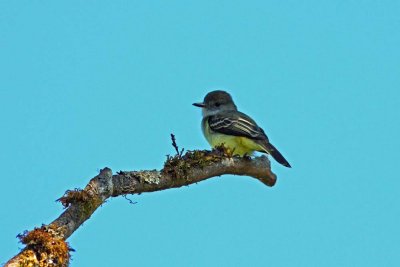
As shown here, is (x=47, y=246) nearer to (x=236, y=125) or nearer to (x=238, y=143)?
(x=238, y=143)

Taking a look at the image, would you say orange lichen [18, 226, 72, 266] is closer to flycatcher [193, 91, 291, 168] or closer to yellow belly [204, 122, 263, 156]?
flycatcher [193, 91, 291, 168]

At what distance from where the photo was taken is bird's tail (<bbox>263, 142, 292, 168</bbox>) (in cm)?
1386

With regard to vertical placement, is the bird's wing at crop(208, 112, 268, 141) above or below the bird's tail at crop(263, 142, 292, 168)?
above

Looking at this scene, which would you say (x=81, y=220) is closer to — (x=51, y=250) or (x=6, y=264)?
(x=51, y=250)

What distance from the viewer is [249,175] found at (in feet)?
30.5

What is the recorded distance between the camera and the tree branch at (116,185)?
5.92 m

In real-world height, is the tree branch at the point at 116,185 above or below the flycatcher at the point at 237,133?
below

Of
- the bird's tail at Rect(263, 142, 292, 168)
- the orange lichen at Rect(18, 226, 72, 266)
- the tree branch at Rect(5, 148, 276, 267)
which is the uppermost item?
the bird's tail at Rect(263, 142, 292, 168)

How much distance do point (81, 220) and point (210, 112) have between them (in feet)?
36.4

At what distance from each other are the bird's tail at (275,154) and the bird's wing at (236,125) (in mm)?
259

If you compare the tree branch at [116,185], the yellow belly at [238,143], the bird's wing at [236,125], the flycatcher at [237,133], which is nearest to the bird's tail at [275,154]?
the flycatcher at [237,133]

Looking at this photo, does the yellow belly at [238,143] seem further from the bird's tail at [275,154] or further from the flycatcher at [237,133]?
the bird's tail at [275,154]

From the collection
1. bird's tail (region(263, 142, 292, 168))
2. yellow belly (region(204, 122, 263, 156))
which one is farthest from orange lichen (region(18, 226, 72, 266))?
yellow belly (region(204, 122, 263, 156))

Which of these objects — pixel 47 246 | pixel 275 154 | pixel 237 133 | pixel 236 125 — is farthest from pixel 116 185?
pixel 236 125
